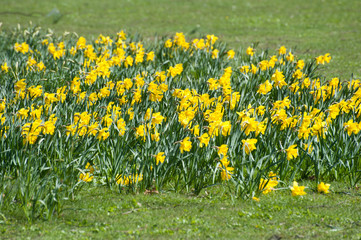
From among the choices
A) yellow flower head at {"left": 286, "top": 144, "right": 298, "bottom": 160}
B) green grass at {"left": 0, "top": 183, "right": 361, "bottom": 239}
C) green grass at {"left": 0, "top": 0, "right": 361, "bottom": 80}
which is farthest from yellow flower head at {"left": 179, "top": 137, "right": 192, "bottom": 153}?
green grass at {"left": 0, "top": 0, "right": 361, "bottom": 80}

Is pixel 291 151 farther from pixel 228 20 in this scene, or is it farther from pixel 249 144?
Result: pixel 228 20

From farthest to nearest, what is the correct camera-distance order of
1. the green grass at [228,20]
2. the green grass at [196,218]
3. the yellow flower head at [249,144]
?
the green grass at [228,20], the yellow flower head at [249,144], the green grass at [196,218]

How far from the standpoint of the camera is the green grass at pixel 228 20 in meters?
11.1

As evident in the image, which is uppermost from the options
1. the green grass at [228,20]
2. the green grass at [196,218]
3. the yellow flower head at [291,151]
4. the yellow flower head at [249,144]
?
the green grass at [228,20]

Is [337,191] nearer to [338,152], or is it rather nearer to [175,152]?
[338,152]

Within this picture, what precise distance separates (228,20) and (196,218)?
1085 cm

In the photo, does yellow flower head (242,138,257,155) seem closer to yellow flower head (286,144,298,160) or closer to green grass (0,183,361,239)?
yellow flower head (286,144,298,160)

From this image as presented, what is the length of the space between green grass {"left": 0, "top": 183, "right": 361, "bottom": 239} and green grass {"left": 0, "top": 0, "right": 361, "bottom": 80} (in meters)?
5.59

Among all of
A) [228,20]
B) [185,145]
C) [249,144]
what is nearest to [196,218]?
[185,145]

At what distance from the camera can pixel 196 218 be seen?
382 centimetres

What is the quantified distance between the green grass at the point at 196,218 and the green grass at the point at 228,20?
5.59 meters

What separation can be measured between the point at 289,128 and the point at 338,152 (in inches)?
20.0

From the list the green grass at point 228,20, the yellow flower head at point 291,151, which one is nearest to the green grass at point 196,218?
the yellow flower head at point 291,151

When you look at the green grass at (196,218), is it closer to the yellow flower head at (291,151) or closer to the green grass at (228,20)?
the yellow flower head at (291,151)
